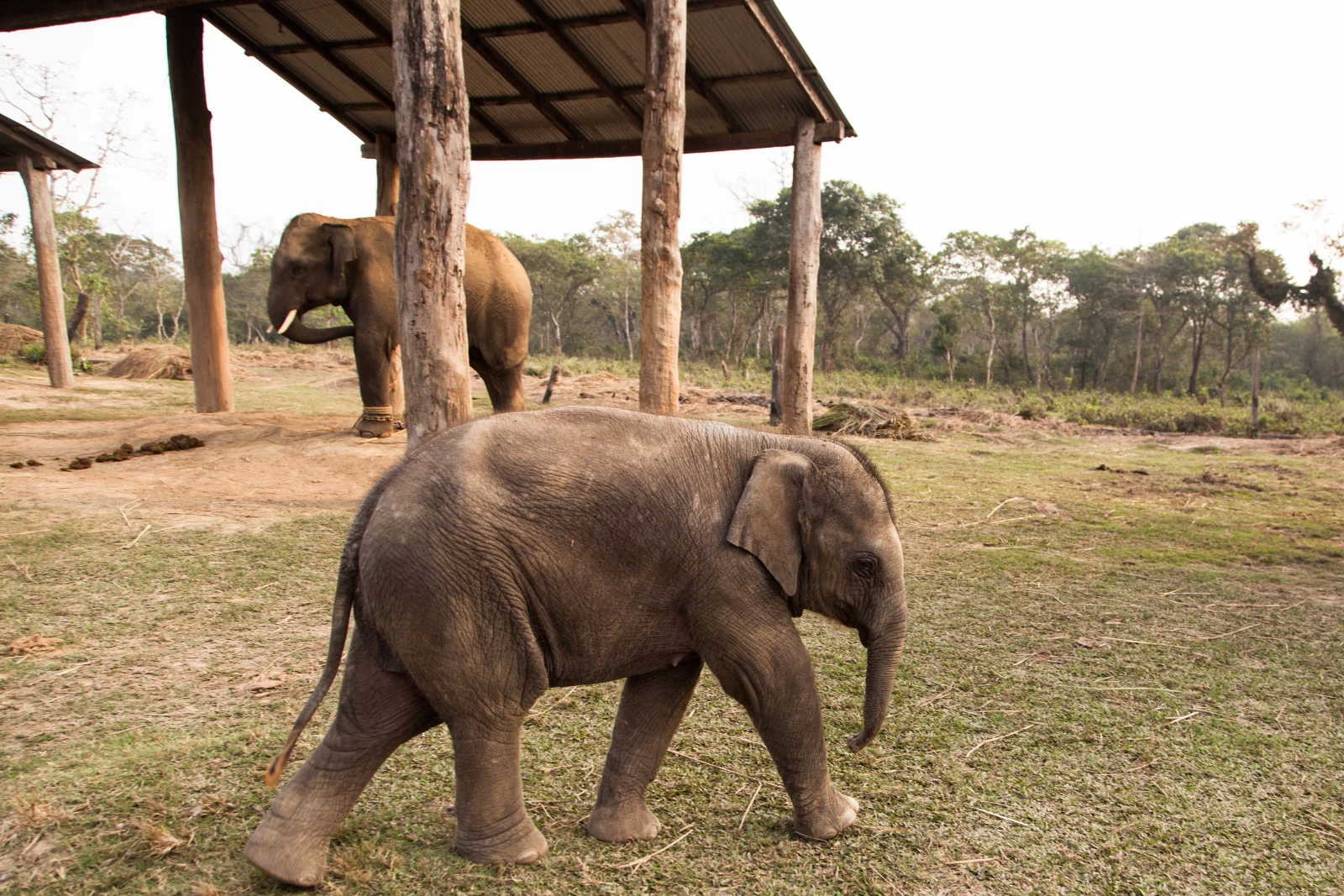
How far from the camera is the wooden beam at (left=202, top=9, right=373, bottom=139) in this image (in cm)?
996

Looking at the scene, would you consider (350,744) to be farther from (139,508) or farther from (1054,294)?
(1054,294)

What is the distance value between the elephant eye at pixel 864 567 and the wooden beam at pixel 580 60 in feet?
26.7

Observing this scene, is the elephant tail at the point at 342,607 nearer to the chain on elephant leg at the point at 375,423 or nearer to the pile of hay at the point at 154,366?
the chain on elephant leg at the point at 375,423

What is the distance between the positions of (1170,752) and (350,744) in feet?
9.61

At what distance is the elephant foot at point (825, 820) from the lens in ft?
8.48

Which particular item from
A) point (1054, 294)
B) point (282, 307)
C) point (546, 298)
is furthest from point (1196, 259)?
point (282, 307)

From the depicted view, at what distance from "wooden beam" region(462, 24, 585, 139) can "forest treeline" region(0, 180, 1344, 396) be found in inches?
859

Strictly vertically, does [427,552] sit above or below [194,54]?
below

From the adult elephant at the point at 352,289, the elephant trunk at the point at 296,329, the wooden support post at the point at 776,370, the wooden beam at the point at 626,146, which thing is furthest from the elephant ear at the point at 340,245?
the wooden support post at the point at 776,370

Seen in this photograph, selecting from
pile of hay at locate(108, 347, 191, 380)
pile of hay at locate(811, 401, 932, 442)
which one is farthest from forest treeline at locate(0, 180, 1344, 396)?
pile of hay at locate(811, 401, 932, 442)

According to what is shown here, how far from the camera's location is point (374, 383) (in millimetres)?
9141

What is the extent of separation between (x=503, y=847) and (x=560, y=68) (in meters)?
9.38

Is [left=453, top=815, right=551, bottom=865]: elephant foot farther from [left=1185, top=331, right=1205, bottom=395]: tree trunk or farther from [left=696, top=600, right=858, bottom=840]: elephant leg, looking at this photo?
[left=1185, top=331, right=1205, bottom=395]: tree trunk

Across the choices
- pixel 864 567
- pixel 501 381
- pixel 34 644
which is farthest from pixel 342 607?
pixel 501 381
